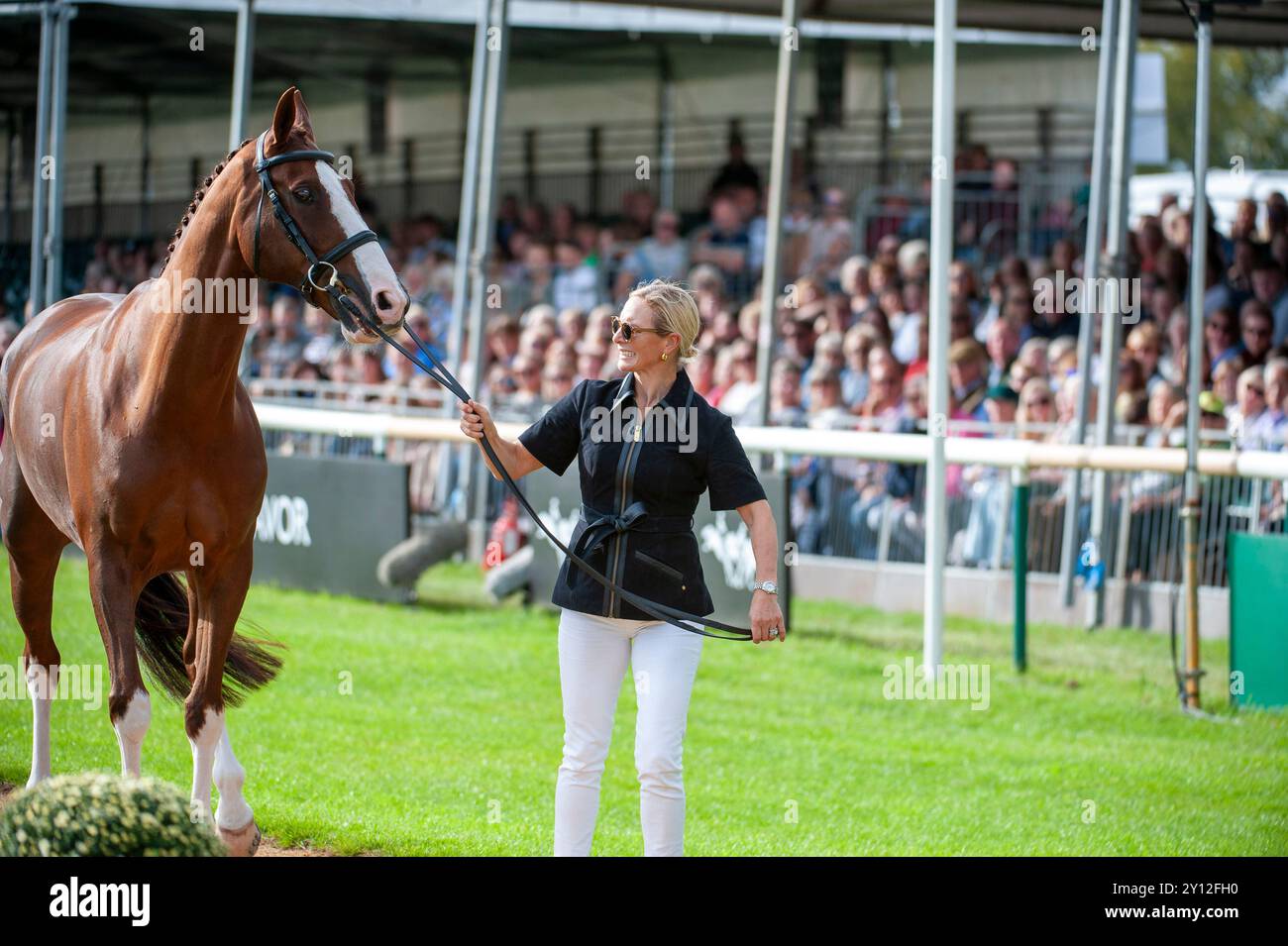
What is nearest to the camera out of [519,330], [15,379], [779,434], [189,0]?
[15,379]

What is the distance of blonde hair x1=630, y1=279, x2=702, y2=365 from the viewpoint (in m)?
4.73

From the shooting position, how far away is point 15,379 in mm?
6184

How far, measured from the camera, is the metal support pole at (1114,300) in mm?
10457

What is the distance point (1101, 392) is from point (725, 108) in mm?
12199

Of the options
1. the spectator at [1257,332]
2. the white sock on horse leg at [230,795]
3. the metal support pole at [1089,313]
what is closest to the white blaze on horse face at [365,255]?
the white sock on horse leg at [230,795]

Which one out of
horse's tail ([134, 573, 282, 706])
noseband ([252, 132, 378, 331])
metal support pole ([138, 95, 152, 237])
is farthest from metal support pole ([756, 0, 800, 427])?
metal support pole ([138, 95, 152, 237])

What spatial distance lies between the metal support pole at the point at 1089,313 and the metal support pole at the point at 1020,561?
89 centimetres

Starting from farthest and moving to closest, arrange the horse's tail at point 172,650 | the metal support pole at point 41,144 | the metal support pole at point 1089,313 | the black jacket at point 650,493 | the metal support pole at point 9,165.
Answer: the metal support pole at point 9,165
the metal support pole at point 1089,313
the metal support pole at point 41,144
the horse's tail at point 172,650
the black jacket at point 650,493

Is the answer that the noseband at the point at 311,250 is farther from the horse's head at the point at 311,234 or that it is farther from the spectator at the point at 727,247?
the spectator at the point at 727,247

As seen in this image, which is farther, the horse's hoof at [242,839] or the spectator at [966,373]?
the spectator at [966,373]

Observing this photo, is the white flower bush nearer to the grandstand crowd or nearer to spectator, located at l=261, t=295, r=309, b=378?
the grandstand crowd

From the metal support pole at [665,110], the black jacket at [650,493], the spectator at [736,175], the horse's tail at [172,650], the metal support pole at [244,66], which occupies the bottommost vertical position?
the horse's tail at [172,650]
